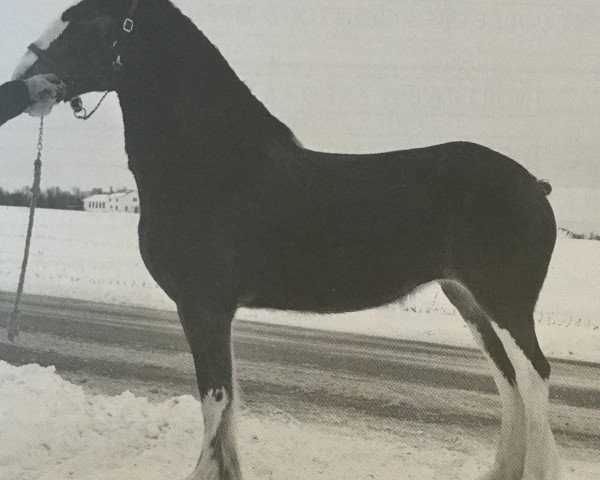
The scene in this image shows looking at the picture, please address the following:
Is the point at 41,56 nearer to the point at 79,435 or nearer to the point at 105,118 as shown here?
the point at 105,118

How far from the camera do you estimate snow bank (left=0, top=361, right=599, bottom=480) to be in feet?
3.92

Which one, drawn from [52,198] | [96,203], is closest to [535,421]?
[96,203]

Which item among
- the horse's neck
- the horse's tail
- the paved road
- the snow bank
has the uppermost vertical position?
the horse's neck

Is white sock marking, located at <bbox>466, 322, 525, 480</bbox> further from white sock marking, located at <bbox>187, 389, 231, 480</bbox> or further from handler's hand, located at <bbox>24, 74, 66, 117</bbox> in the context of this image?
handler's hand, located at <bbox>24, 74, 66, 117</bbox>

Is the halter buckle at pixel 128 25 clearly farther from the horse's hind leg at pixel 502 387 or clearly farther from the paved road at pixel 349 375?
the horse's hind leg at pixel 502 387

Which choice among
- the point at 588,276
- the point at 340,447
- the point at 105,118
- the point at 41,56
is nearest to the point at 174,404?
the point at 340,447

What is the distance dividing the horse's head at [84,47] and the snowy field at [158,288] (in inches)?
12.3

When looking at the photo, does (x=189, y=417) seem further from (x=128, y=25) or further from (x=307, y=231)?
(x=128, y=25)

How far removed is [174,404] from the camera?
1268 mm

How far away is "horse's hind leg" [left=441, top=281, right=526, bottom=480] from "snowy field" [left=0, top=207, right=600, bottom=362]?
3cm

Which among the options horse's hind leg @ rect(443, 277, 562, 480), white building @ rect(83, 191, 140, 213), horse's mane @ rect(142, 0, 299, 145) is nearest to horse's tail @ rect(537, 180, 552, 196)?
horse's hind leg @ rect(443, 277, 562, 480)

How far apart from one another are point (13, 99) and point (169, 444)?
2.83 ft

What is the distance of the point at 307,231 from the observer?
1145 millimetres

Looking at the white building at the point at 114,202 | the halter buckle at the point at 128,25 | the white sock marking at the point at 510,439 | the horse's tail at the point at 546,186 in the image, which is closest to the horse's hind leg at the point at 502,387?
the white sock marking at the point at 510,439
